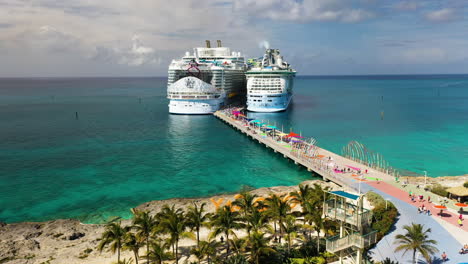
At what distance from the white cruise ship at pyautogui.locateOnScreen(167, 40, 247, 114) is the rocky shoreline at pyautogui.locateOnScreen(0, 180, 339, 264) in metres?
74.3

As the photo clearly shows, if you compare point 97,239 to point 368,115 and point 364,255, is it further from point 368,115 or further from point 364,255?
point 368,115

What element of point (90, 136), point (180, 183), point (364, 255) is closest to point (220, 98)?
point (90, 136)

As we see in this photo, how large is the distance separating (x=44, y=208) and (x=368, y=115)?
10843cm

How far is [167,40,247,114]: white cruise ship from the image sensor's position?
366 feet

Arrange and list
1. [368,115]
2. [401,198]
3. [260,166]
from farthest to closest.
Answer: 1. [368,115]
2. [260,166]
3. [401,198]

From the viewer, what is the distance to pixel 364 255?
79.9 ft

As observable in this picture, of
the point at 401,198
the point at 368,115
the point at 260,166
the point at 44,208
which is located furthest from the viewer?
the point at 368,115

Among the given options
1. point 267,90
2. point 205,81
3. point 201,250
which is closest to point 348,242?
point 201,250

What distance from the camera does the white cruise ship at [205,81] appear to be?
11150 cm

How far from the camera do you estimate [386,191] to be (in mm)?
38406

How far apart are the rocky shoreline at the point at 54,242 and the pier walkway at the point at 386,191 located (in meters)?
19.4

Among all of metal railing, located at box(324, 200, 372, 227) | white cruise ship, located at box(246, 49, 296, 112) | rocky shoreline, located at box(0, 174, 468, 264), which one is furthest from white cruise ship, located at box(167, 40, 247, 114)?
metal railing, located at box(324, 200, 372, 227)

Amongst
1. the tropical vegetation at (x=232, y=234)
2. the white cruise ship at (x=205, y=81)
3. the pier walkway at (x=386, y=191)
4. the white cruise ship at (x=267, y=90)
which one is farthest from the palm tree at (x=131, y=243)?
the white cruise ship at (x=267, y=90)

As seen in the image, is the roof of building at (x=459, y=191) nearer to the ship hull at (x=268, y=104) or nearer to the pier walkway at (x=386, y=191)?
the pier walkway at (x=386, y=191)
